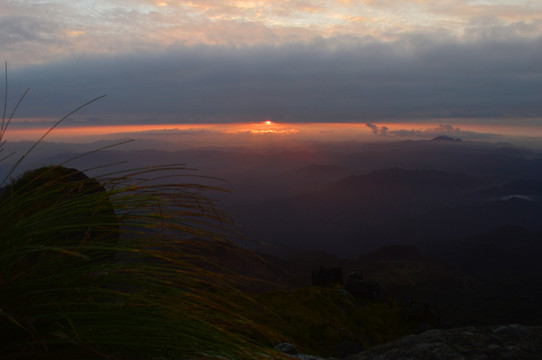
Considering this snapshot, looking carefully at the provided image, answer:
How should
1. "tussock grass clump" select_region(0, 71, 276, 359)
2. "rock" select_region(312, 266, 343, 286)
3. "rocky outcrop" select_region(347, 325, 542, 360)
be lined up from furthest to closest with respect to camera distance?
"rock" select_region(312, 266, 343, 286) < "rocky outcrop" select_region(347, 325, 542, 360) < "tussock grass clump" select_region(0, 71, 276, 359)

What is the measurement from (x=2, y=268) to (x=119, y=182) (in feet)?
2.38

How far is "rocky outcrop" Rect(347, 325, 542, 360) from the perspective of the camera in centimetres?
273

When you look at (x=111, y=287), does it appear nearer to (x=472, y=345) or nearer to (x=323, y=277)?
(x=472, y=345)

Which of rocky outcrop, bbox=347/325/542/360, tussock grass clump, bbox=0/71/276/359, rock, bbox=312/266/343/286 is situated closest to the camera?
tussock grass clump, bbox=0/71/276/359

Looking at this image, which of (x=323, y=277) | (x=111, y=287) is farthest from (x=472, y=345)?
(x=323, y=277)

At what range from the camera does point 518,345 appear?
2824mm

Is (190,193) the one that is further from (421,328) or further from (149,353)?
(421,328)

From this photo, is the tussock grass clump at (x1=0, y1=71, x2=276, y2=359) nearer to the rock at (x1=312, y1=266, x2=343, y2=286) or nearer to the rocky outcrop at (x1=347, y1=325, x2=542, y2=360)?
the rocky outcrop at (x1=347, y1=325, x2=542, y2=360)

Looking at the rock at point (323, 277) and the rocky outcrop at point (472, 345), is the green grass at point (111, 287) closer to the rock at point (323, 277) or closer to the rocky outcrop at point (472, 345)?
the rocky outcrop at point (472, 345)

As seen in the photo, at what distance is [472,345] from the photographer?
2938mm

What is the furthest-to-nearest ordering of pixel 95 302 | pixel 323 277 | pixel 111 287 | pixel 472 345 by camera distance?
1. pixel 323 277
2. pixel 472 345
3. pixel 111 287
4. pixel 95 302

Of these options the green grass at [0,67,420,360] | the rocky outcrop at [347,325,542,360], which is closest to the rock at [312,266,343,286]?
the rocky outcrop at [347,325,542,360]

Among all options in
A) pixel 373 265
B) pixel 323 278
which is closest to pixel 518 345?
pixel 323 278

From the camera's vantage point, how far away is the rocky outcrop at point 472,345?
2727 millimetres
